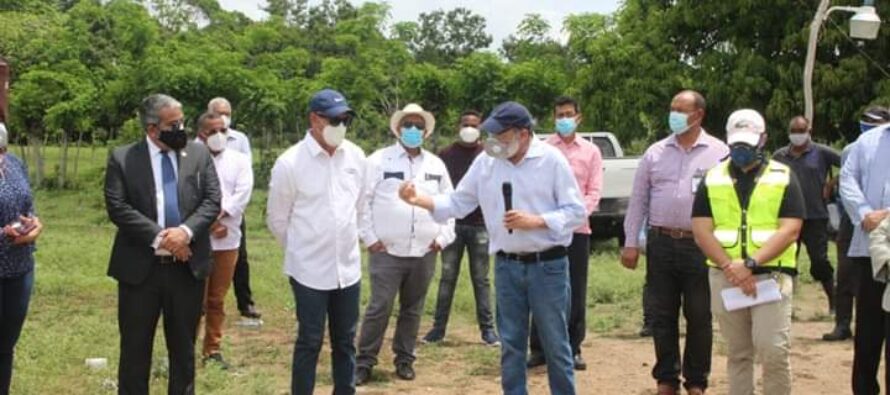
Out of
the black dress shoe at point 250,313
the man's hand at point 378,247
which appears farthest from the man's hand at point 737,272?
the black dress shoe at point 250,313

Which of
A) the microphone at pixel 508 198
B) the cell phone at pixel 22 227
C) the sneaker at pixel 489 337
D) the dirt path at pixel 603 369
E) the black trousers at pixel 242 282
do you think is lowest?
the dirt path at pixel 603 369

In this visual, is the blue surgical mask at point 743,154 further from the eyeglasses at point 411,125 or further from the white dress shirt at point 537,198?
the eyeglasses at point 411,125

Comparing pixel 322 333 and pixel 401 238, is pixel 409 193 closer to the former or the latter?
pixel 322 333

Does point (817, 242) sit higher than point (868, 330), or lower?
higher

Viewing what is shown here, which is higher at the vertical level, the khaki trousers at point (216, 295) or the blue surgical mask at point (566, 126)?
the blue surgical mask at point (566, 126)

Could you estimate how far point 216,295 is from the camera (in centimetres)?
725

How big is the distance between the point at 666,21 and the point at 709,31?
3.16 ft

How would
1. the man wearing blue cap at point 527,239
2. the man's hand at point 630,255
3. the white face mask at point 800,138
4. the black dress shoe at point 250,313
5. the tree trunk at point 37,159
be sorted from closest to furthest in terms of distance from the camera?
1. the man wearing blue cap at point 527,239
2. the man's hand at point 630,255
3. the white face mask at point 800,138
4. the black dress shoe at point 250,313
5. the tree trunk at point 37,159

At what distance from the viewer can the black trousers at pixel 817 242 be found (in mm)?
9242

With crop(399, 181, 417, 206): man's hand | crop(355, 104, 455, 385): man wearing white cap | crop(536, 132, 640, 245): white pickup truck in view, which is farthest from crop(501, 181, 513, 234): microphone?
crop(536, 132, 640, 245): white pickup truck

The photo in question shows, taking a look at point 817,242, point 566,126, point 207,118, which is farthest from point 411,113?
point 817,242

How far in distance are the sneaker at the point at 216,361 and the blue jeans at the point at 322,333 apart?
1406mm

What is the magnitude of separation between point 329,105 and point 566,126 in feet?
7.09

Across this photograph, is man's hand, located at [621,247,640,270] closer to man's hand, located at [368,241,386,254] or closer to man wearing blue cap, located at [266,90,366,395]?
man's hand, located at [368,241,386,254]
